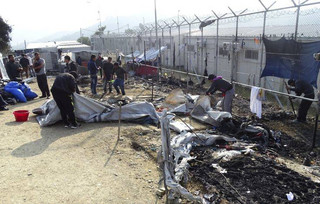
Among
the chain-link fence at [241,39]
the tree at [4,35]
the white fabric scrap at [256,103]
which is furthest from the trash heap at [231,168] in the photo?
the tree at [4,35]

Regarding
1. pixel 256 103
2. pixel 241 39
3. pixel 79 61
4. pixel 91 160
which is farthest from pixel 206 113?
pixel 79 61

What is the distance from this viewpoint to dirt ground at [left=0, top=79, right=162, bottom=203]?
396 cm

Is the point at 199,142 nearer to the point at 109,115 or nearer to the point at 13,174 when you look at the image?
→ the point at 109,115

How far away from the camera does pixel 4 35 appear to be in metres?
21.6

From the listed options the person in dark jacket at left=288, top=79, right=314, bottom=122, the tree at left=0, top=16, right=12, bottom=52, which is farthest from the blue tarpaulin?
the tree at left=0, top=16, right=12, bottom=52

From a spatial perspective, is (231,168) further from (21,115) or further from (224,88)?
(21,115)

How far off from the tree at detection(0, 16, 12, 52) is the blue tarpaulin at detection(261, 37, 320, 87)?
68.2 feet

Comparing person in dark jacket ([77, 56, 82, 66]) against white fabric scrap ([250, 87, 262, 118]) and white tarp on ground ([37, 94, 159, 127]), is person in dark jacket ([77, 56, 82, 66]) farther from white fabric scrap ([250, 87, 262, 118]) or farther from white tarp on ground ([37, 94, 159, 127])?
white fabric scrap ([250, 87, 262, 118])

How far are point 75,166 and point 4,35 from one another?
21.3 metres

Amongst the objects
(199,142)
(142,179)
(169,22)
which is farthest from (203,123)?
(169,22)

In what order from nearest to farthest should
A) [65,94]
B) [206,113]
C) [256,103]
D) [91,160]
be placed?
[91,160] → [65,94] → [256,103] → [206,113]

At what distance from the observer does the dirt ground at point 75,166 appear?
13.0 feet

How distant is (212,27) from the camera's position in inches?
717

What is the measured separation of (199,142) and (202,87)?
6.55 metres
